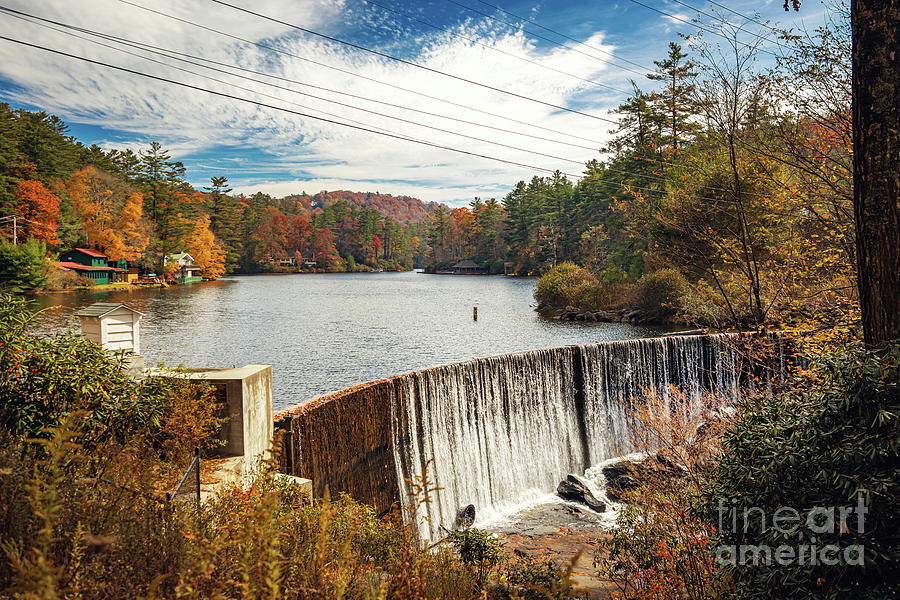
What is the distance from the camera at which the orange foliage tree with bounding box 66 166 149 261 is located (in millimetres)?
41062

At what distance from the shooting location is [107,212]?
42.7m

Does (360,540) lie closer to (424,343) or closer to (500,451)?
(500,451)

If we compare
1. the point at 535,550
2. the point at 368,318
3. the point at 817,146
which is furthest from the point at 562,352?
the point at 368,318

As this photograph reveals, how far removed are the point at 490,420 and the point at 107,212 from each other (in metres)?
44.5

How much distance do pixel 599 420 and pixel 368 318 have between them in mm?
18060

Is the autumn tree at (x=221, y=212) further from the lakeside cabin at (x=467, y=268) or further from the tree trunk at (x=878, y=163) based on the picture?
the tree trunk at (x=878, y=163)

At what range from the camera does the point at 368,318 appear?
2908 centimetres

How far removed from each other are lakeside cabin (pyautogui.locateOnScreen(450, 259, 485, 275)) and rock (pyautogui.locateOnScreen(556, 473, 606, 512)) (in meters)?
76.7

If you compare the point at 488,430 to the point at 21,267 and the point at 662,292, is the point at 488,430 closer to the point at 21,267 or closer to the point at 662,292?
the point at 662,292

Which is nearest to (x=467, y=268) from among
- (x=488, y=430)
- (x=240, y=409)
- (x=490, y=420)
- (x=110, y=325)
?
(x=490, y=420)

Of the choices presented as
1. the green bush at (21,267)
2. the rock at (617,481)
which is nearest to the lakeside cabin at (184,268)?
the green bush at (21,267)

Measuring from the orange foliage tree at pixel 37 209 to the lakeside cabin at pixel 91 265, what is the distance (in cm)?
226

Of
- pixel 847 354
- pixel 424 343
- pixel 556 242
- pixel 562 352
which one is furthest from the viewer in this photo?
pixel 556 242

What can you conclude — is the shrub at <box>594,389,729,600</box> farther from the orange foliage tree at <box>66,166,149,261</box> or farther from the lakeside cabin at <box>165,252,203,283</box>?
the lakeside cabin at <box>165,252,203,283</box>
